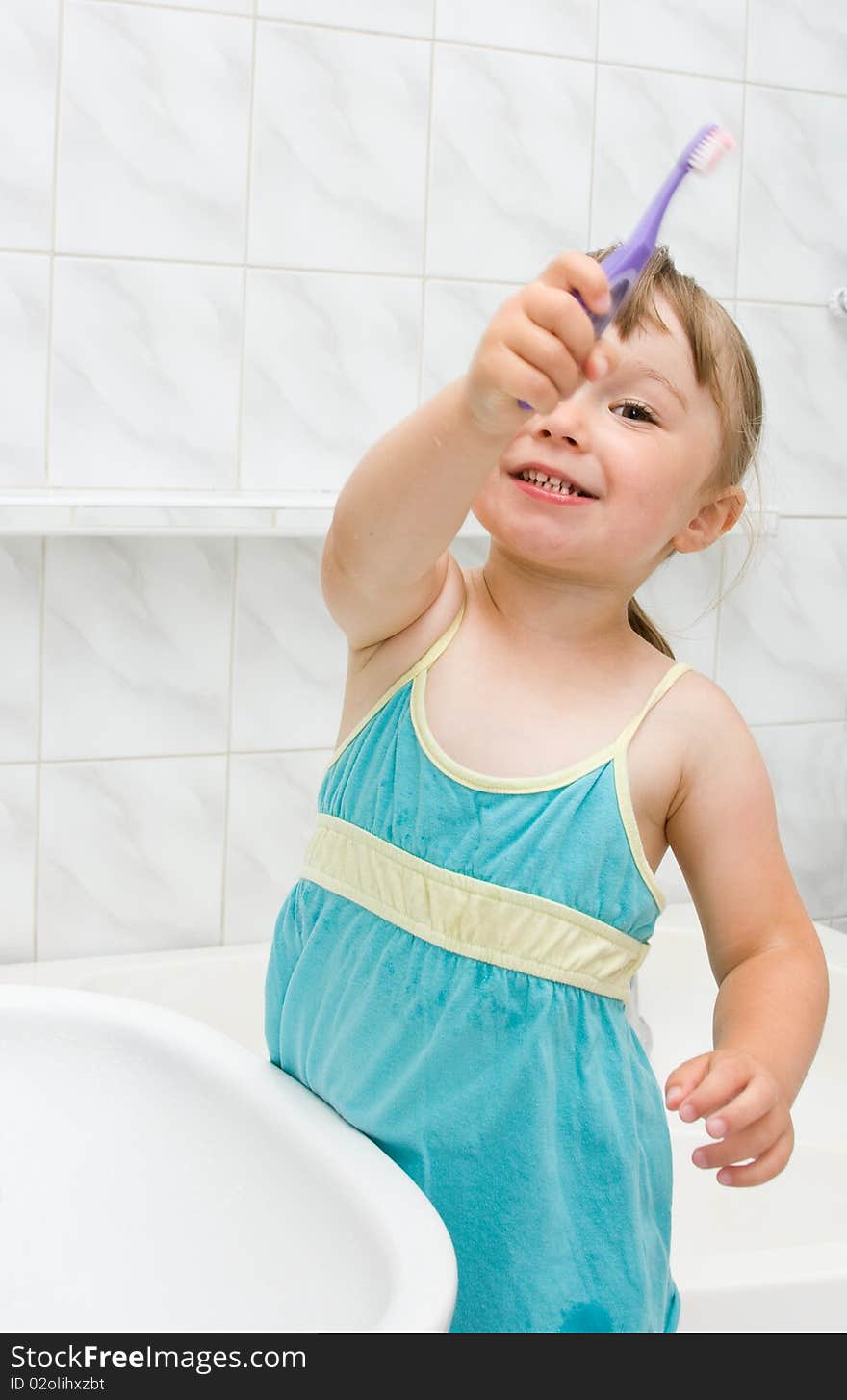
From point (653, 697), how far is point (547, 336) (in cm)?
31

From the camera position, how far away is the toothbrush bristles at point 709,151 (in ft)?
2.37

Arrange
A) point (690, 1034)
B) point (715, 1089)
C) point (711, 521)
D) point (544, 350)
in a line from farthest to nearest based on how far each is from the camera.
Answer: point (690, 1034), point (711, 521), point (715, 1089), point (544, 350)

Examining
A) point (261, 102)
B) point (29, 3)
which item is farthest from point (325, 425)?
point (29, 3)

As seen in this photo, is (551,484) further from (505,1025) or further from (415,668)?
(505,1025)

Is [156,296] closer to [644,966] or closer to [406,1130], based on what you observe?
[644,966]

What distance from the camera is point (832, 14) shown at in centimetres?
208

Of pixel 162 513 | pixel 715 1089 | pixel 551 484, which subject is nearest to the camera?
pixel 715 1089

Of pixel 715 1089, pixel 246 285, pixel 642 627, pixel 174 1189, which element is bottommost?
pixel 174 1189

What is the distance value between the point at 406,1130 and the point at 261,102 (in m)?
1.32

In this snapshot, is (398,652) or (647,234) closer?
(647,234)

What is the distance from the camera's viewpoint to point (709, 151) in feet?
2.37

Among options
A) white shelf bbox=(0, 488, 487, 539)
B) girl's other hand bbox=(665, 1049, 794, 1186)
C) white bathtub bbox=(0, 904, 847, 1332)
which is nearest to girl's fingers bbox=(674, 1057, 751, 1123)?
girl's other hand bbox=(665, 1049, 794, 1186)

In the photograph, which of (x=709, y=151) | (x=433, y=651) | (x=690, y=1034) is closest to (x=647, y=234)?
(x=709, y=151)

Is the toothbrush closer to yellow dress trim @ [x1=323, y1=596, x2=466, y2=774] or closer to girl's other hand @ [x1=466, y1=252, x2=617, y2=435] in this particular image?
girl's other hand @ [x1=466, y1=252, x2=617, y2=435]
